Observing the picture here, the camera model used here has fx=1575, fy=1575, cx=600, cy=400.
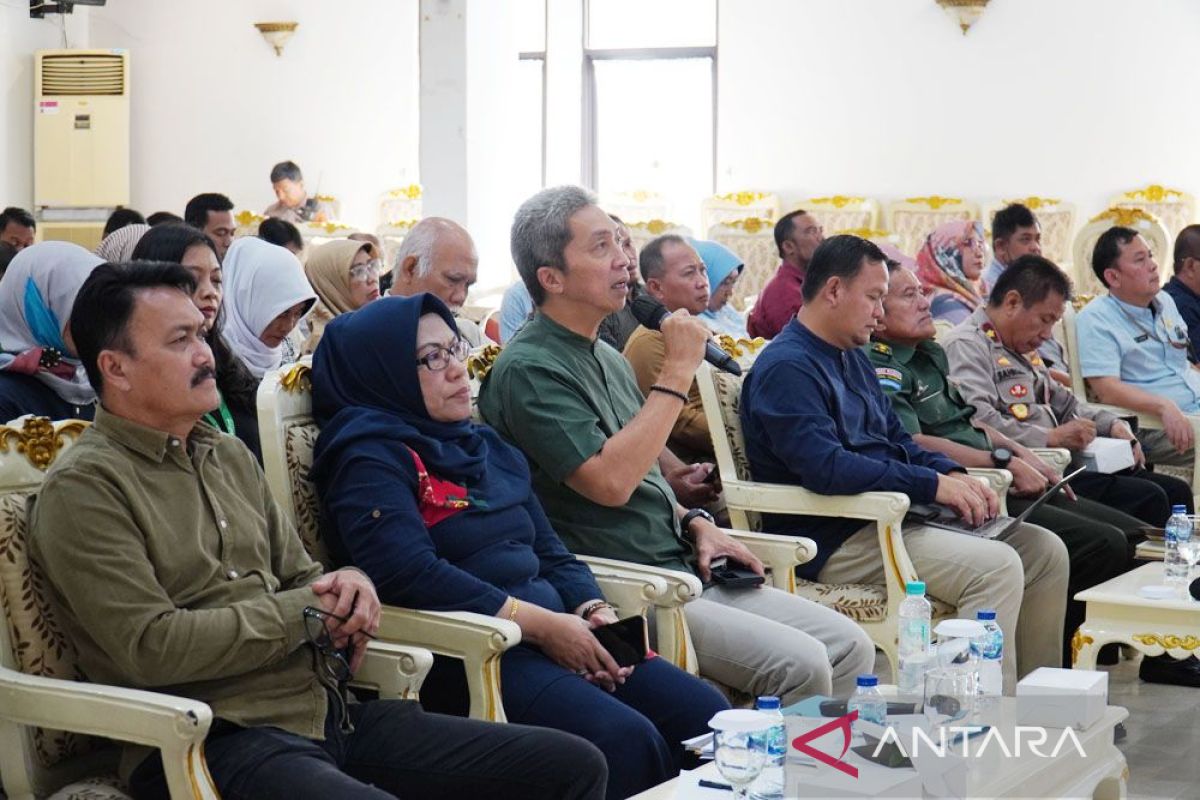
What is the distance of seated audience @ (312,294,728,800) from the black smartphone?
24 mm

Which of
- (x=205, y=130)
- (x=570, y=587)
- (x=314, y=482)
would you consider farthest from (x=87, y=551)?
(x=205, y=130)

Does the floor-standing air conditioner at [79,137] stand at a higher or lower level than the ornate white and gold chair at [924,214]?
higher

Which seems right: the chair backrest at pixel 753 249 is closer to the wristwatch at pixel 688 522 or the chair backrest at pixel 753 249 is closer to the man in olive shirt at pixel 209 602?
the wristwatch at pixel 688 522

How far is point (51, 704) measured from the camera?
2113 mm

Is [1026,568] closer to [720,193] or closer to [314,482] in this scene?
[314,482]

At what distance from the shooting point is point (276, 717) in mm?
2240

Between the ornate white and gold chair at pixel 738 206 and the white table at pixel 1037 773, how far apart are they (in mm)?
9070

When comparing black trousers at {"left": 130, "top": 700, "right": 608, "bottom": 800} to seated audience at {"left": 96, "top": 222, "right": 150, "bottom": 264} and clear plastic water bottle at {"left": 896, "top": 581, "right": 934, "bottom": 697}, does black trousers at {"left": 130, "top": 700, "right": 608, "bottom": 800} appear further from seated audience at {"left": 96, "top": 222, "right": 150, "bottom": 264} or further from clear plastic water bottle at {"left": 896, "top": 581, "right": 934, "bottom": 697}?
seated audience at {"left": 96, "top": 222, "right": 150, "bottom": 264}

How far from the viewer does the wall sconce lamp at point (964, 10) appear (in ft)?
36.5

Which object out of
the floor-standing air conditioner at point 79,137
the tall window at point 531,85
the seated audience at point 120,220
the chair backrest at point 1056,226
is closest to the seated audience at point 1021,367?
the seated audience at point 120,220

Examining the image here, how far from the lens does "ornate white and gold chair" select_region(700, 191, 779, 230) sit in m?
11.7

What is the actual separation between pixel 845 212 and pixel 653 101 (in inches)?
82.8

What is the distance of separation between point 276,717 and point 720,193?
10.1m

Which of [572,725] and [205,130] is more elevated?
[205,130]
